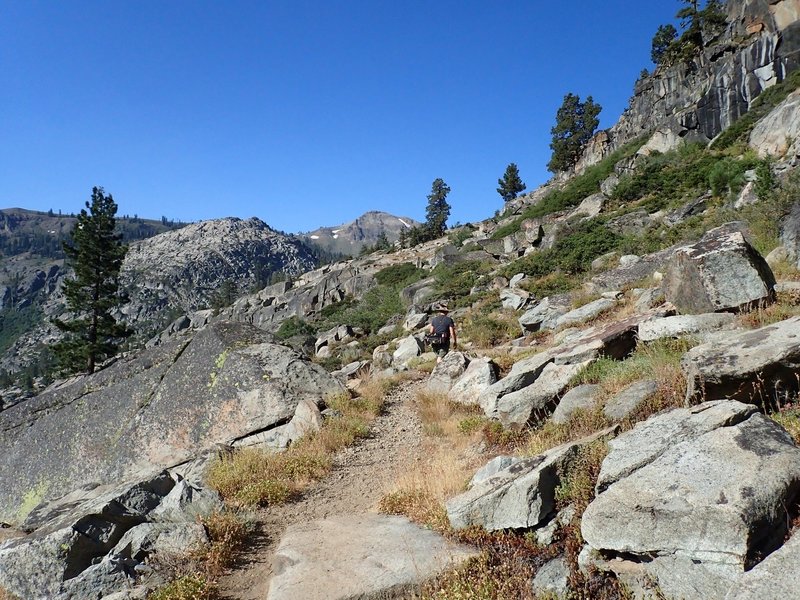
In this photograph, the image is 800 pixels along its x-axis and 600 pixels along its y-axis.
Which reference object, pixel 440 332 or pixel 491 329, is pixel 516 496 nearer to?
pixel 440 332

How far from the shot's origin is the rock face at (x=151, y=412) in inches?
353

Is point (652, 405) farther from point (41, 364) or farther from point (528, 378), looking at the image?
point (41, 364)

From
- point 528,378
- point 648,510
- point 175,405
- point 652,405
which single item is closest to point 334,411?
point 175,405

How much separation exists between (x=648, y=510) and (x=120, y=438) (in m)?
9.23

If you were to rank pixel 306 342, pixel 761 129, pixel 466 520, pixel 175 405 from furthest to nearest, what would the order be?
pixel 306 342, pixel 761 129, pixel 175 405, pixel 466 520

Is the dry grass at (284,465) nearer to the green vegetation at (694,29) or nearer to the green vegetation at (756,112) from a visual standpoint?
the green vegetation at (756,112)

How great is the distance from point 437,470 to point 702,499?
12.1 ft

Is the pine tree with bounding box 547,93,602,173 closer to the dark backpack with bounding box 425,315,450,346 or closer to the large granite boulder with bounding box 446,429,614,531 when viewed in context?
the dark backpack with bounding box 425,315,450,346

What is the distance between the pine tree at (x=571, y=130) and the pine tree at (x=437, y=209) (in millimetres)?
21931

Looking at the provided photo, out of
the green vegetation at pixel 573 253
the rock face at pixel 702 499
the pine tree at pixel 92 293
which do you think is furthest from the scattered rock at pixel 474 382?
A: the pine tree at pixel 92 293

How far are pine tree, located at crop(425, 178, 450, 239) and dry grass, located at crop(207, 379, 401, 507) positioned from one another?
80650 millimetres

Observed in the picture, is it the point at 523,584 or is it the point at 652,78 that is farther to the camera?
the point at 652,78

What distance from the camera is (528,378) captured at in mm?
8648

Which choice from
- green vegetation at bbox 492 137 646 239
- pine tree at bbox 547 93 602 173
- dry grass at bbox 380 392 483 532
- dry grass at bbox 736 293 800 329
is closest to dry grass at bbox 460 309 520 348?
dry grass at bbox 380 392 483 532
